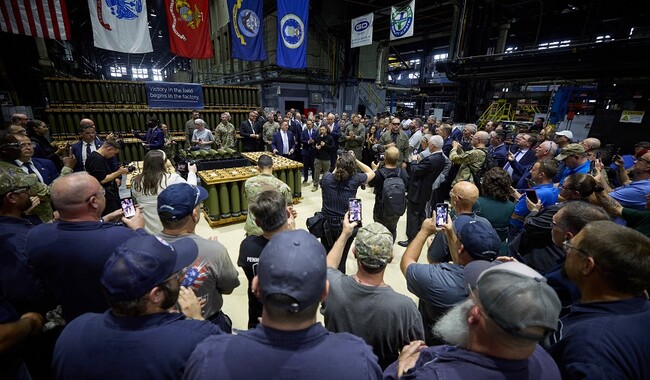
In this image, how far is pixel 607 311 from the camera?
4.00ft

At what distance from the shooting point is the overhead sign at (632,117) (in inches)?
282

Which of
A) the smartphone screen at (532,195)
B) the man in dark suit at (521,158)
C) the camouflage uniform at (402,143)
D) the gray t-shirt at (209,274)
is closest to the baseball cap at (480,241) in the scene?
the gray t-shirt at (209,274)

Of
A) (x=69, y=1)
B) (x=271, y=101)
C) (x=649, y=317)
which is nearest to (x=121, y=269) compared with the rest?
(x=649, y=317)

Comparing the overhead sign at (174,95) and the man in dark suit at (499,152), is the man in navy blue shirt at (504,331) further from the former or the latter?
the overhead sign at (174,95)

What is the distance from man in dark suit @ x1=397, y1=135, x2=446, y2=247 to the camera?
4082 mm

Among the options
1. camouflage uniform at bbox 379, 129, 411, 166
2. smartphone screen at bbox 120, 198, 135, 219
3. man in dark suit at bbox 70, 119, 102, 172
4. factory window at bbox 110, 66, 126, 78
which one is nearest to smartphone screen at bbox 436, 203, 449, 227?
smartphone screen at bbox 120, 198, 135, 219

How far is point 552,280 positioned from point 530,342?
1.21 m

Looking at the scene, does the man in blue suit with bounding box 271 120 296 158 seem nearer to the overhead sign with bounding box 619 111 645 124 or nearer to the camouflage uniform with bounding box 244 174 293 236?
the camouflage uniform with bounding box 244 174 293 236

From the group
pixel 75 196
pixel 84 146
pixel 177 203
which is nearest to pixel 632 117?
pixel 177 203

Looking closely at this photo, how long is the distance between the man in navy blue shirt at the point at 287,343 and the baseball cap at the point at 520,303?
455mm

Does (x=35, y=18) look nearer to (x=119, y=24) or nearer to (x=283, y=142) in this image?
(x=119, y=24)

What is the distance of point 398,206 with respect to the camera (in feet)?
11.8

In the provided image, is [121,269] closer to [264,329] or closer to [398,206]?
[264,329]

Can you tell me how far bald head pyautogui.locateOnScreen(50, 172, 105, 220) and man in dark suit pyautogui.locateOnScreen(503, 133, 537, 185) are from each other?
18.3 feet
